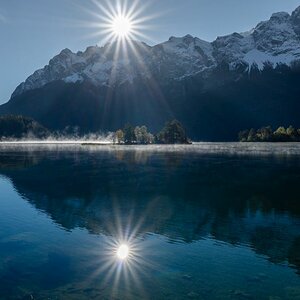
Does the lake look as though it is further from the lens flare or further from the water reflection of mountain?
the lens flare

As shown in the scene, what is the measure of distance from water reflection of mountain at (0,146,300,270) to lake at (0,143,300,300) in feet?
0.45

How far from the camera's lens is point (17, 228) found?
3956cm

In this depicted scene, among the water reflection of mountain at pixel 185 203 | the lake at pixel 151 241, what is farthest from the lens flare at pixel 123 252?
the water reflection of mountain at pixel 185 203

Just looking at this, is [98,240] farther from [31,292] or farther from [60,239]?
[31,292]

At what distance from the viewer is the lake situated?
24609mm

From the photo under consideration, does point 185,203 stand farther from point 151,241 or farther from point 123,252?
point 123,252

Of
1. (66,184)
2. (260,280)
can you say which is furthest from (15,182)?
(260,280)

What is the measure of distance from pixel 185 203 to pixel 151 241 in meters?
17.9

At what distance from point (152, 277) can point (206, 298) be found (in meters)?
4.68

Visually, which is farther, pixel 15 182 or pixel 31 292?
pixel 15 182

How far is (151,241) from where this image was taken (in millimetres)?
35000

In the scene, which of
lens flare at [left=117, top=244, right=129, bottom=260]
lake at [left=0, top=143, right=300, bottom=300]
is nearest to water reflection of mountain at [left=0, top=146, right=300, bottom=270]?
lake at [left=0, top=143, right=300, bottom=300]

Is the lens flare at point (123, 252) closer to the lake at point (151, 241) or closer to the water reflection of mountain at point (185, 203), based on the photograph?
the lake at point (151, 241)

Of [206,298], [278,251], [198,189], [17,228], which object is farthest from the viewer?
[198,189]
